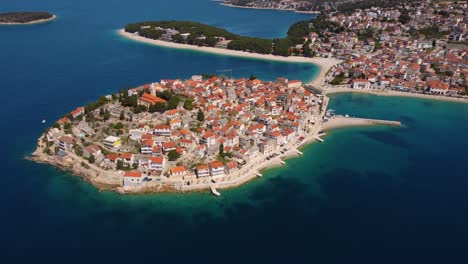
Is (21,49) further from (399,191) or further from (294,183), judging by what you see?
(399,191)

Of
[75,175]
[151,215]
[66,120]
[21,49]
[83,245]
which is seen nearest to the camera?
[83,245]

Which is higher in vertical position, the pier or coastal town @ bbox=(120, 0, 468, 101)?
coastal town @ bbox=(120, 0, 468, 101)

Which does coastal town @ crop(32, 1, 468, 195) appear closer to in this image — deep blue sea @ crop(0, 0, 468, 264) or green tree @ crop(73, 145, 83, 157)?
green tree @ crop(73, 145, 83, 157)

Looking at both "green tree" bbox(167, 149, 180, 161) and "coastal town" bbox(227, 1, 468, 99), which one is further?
"coastal town" bbox(227, 1, 468, 99)

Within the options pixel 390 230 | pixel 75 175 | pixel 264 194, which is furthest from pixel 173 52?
pixel 390 230

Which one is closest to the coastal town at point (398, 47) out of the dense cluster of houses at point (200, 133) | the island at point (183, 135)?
the island at point (183, 135)

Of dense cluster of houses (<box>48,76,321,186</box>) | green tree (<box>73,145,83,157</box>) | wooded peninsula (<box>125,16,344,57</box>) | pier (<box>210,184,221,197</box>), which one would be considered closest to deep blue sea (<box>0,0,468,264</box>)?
pier (<box>210,184,221,197</box>)

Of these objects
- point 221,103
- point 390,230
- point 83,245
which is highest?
point 221,103
